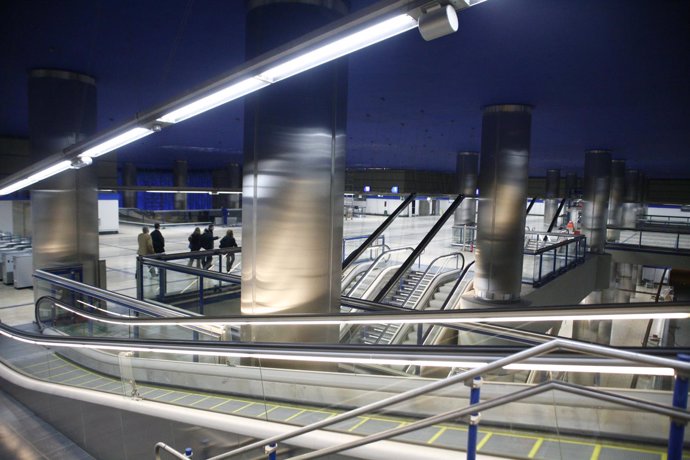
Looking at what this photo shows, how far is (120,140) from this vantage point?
3.92 meters

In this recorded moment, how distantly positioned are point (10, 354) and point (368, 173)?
21873 mm

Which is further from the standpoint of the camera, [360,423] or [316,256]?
[316,256]

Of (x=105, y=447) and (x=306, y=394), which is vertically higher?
(x=306, y=394)

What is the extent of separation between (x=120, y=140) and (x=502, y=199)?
6022 millimetres

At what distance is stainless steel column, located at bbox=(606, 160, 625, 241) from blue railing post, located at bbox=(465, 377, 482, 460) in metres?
17.6

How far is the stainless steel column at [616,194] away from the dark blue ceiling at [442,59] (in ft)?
26.9

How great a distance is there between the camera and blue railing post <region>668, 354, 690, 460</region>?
153cm

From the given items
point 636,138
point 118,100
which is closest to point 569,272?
point 636,138

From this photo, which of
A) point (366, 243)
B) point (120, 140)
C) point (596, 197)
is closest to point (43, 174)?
point (120, 140)

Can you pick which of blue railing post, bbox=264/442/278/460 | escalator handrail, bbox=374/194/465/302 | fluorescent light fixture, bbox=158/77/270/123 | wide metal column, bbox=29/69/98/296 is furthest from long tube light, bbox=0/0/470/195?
escalator handrail, bbox=374/194/465/302

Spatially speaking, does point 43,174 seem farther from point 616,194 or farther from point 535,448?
point 616,194

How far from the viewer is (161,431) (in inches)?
146

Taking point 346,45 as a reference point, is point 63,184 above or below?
below

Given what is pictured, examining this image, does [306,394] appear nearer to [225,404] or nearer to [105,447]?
[225,404]
